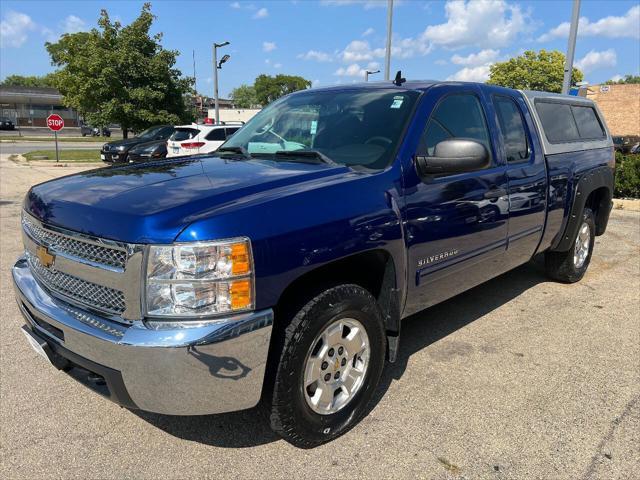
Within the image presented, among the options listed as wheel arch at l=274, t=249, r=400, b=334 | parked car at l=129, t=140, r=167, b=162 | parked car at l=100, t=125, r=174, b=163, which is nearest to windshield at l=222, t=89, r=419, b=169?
wheel arch at l=274, t=249, r=400, b=334

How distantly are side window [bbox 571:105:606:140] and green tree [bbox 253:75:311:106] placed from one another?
351 feet

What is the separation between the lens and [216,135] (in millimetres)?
15562

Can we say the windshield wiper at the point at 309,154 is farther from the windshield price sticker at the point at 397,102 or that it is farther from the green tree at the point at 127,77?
the green tree at the point at 127,77

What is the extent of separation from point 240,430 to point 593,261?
543cm

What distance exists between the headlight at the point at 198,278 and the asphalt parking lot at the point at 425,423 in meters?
0.90

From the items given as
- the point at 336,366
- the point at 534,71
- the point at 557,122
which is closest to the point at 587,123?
the point at 557,122

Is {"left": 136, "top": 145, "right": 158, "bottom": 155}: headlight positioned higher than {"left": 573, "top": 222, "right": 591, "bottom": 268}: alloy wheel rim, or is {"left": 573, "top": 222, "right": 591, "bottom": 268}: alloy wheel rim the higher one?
{"left": 136, "top": 145, "right": 158, "bottom": 155}: headlight

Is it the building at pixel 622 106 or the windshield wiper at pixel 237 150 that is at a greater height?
the building at pixel 622 106

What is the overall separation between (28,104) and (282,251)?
286 feet

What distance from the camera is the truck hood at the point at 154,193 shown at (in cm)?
217

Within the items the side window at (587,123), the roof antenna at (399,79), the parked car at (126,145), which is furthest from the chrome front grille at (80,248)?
the parked car at (126,145)

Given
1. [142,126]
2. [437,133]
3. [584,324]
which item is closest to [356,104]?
[437,133]

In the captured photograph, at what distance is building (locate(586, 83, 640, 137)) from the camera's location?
47438mm

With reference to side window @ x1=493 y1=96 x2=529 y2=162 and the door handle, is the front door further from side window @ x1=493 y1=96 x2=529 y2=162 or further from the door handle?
side window @ x1=493 y1=96 x2=529 y2=162
